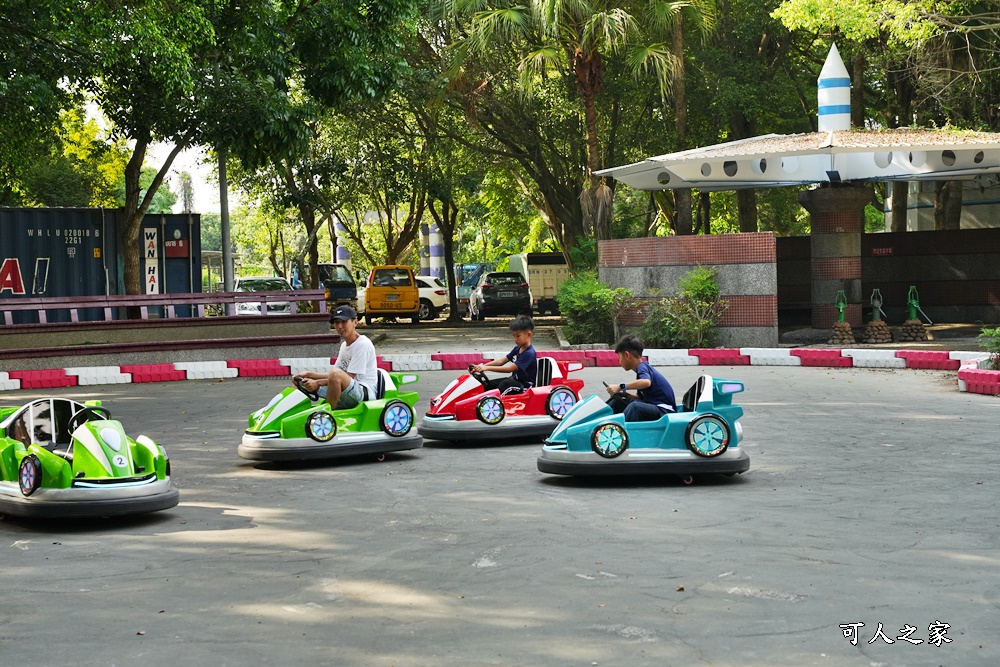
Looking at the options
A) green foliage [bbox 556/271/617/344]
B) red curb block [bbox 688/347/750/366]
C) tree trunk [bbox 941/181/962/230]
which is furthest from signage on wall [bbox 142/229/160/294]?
tree trunk [bbox 941/181/962/230]

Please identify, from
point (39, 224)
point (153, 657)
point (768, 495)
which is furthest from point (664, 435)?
point (39, 224)

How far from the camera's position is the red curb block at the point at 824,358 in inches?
753

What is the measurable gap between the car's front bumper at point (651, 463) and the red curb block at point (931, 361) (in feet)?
34.0

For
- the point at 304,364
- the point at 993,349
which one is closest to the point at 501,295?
the point at 304,364

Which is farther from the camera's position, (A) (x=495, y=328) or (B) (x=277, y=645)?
(A) (x=495, y=328)

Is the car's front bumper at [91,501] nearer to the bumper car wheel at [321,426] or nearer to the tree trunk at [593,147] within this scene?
the bumper car wheel at [321,426]

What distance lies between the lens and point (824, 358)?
1923 cm

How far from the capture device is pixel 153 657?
16.6 feet

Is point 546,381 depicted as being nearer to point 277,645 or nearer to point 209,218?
point 277,645

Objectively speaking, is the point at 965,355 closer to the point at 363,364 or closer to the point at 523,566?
the point at 363,364

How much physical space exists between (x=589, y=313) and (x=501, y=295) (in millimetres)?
14931

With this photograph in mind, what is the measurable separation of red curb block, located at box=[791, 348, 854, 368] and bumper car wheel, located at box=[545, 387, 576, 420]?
9.05 metres

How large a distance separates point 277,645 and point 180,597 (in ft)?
3.55

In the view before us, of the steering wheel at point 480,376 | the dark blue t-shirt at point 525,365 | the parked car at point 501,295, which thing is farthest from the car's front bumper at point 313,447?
the parked car at point 501,295
